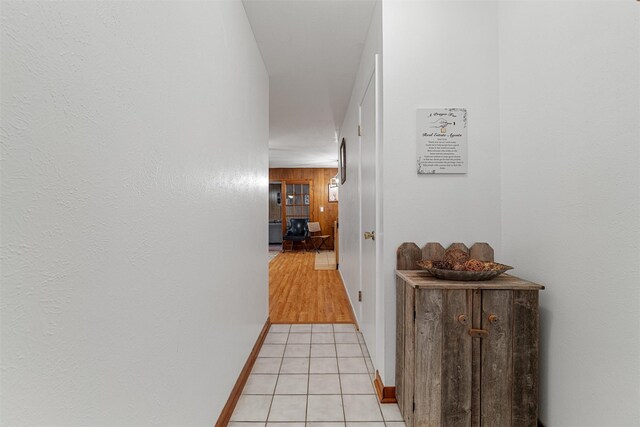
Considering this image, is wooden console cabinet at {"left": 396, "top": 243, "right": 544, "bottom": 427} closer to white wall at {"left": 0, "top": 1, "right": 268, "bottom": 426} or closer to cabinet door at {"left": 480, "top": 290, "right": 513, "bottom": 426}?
cabinet door at {"left": 480, "top": 290, "right": 513, "bottom": 426}

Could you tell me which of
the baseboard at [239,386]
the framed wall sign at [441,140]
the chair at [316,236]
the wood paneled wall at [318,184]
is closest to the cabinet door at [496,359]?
the framed wall sign at [441,140]

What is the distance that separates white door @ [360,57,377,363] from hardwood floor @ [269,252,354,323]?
60 centimetres

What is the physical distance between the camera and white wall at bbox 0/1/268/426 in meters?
0.50

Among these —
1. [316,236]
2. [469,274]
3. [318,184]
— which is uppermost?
[318,184]

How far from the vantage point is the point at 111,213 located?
695 mm

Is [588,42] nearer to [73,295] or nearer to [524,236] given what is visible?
[524,236]

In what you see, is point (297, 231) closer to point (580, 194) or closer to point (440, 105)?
point (440, 105)

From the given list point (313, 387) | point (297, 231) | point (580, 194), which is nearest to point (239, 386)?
point (313, 387)

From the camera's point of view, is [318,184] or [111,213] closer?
[111,213]

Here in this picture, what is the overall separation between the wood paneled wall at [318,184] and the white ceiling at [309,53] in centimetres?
395

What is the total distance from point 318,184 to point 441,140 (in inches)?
278

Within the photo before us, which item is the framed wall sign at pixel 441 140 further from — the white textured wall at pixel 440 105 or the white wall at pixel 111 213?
the white wall at pixel 111 213

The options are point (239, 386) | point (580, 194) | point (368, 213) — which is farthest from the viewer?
point (368, 213)

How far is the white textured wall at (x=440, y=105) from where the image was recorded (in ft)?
5.24
